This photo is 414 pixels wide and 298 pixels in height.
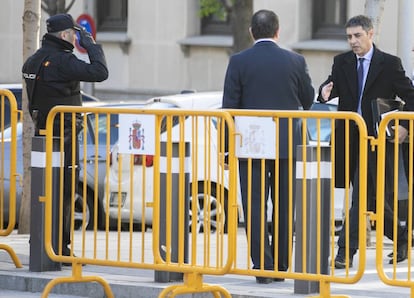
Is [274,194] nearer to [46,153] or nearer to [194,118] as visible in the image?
[194,118]

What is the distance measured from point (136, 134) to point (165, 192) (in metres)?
0.41

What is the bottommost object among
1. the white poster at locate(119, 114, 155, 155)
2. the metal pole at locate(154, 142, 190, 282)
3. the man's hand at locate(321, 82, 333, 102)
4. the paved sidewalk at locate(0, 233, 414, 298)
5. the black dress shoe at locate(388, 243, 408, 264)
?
the paved sidewalk at locate(0, 233, 414, 298)

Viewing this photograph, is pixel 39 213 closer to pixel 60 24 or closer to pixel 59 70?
pixel 59 70

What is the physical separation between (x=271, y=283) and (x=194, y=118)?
1.27 m

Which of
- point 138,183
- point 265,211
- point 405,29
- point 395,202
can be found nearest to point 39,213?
point 138,183

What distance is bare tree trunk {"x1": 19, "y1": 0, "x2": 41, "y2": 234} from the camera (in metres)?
13.7

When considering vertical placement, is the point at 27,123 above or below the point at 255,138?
below

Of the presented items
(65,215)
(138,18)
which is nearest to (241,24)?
(138,18)

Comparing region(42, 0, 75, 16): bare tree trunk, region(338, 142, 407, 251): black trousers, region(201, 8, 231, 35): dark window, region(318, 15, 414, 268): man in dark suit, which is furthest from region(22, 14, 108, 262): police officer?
region(201, 8, 231, 35): dark window

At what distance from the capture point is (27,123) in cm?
1385

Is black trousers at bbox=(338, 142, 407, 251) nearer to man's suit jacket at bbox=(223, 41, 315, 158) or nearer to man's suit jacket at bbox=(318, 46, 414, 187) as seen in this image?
man's suit jacket at bbox=(318, 46, 414, 187)

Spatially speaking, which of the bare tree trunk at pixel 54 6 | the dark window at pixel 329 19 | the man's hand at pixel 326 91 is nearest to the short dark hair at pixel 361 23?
the man's hand at pixel 326 91

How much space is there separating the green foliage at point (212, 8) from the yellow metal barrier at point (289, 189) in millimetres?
17601

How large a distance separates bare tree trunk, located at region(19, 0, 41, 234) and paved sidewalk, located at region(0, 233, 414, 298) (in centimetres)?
277
